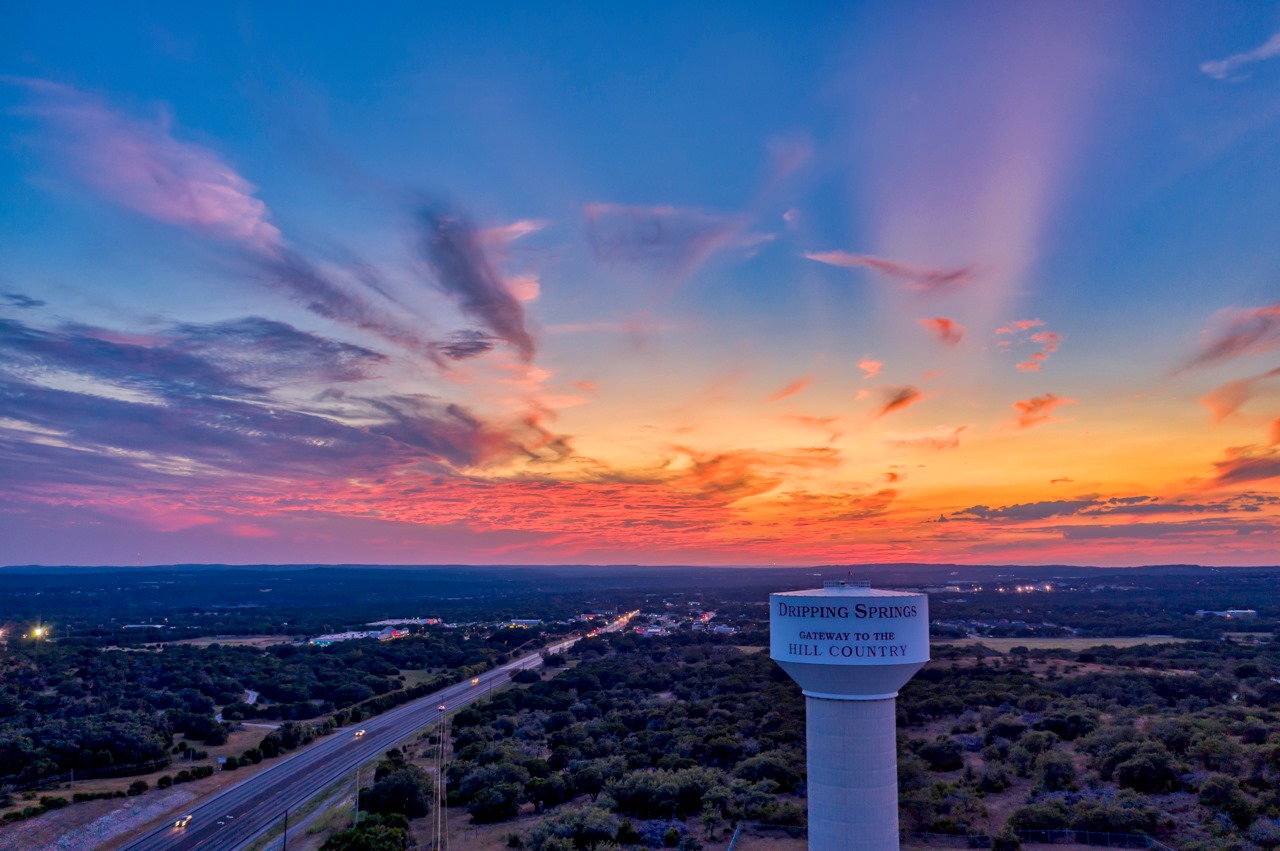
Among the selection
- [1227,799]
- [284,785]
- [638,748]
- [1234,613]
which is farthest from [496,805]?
[1234,613]

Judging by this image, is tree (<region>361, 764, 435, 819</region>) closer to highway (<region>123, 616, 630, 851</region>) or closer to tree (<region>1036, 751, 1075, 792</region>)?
highway (<region>123, 616, 630, 851</region>)

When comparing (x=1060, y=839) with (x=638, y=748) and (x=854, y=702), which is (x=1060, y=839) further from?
(x=638, y=748)

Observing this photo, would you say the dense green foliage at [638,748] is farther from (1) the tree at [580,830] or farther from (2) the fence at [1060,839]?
(2) the fence at [1060,839]

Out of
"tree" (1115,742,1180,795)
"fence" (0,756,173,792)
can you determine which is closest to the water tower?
"tree" (1115,742,1180,795)

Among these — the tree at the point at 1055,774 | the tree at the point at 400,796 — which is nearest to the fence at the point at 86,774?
the tree at the point at 400,796

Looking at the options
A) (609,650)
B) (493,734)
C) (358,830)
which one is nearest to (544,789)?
(358,830)
